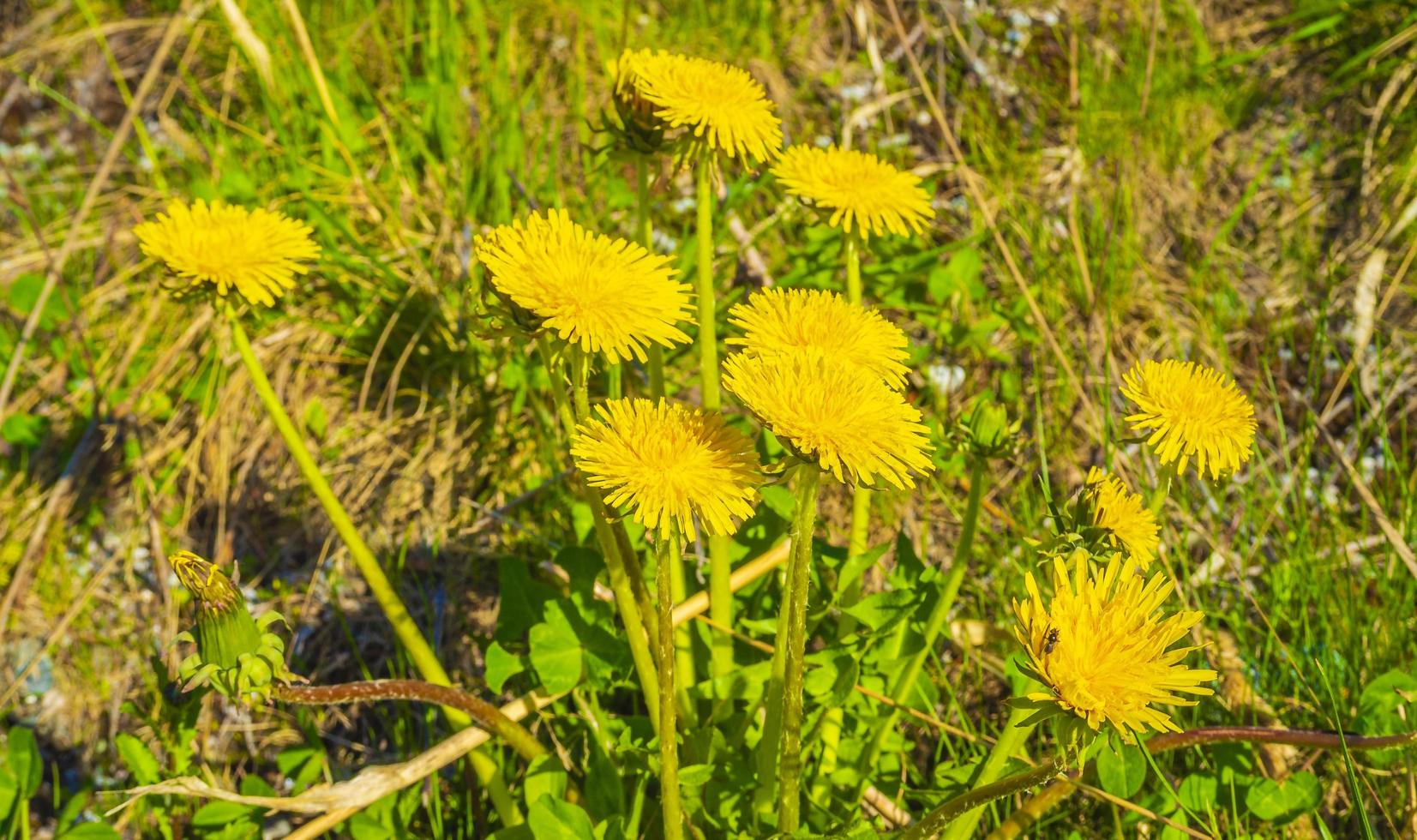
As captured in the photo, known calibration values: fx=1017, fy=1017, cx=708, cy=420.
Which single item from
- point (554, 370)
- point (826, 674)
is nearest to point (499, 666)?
point (826, 674)

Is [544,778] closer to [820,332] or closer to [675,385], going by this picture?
[820,332]

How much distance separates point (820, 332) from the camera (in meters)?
1.29

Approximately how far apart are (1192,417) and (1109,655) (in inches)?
17.2

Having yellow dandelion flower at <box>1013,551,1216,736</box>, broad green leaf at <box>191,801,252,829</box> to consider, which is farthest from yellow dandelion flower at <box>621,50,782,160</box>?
broad green leaf at <box>191,801,252,829</box>

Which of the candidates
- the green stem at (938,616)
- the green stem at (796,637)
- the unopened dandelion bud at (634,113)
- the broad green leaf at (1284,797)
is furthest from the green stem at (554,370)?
the broad green leaf at (1284,797)

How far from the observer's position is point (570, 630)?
5.59 ft

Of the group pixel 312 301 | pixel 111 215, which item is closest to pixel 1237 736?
pixel 312 301

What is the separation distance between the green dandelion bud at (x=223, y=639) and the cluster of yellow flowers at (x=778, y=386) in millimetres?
410

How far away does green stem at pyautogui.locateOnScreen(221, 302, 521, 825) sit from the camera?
1430mm

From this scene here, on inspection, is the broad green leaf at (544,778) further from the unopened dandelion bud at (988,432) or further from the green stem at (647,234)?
the unopened dandelion bud at (988,432)

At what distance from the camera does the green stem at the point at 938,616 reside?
1.53 metres

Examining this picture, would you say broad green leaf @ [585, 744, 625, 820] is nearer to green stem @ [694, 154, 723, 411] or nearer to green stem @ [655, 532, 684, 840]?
green stem @ [655, 532, 684, 840]

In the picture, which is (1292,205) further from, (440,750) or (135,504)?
(135,504)

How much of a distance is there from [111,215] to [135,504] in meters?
0.97
